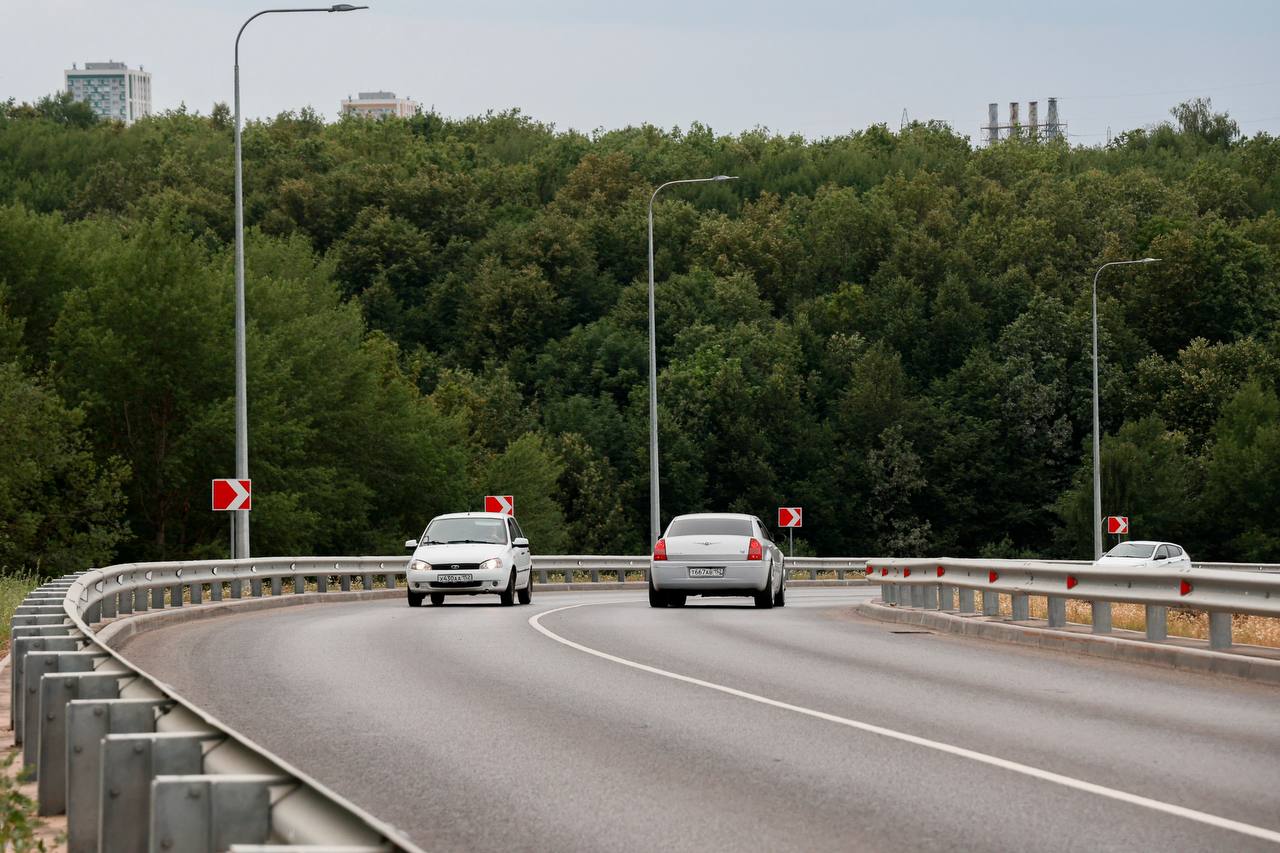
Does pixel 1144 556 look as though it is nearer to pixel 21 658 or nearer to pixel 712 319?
pixel 21 658

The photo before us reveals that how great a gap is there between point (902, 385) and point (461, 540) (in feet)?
257

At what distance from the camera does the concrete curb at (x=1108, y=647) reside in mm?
16453

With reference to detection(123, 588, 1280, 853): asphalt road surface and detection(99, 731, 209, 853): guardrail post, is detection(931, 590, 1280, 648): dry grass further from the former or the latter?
detection(99, 731, 209, 853): guardrail post

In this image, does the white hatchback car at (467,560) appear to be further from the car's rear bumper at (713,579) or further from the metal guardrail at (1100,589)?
the metal guardrail at (1100,589)

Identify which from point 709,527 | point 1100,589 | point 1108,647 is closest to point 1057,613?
point 1100,589

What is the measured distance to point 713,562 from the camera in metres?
29.5

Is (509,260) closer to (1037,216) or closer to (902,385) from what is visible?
(902,385)

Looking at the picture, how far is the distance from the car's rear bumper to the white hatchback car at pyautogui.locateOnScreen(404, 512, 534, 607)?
2604 mm

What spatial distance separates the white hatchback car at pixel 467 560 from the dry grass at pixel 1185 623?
305 inches

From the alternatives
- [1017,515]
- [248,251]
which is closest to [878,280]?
[1017,515]

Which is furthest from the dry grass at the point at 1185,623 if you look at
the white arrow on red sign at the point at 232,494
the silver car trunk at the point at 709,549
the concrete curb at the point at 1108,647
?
the white arrow on red sign at the point at 232,494

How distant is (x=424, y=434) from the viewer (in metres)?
86.1

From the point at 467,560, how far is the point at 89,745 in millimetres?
23710

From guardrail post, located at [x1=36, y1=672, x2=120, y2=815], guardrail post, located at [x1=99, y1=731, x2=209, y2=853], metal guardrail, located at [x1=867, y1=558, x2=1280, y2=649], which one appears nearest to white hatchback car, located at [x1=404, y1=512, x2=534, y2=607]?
metal guardrail, located at [x1=867, y1=558, x2=1280, y2=649]
